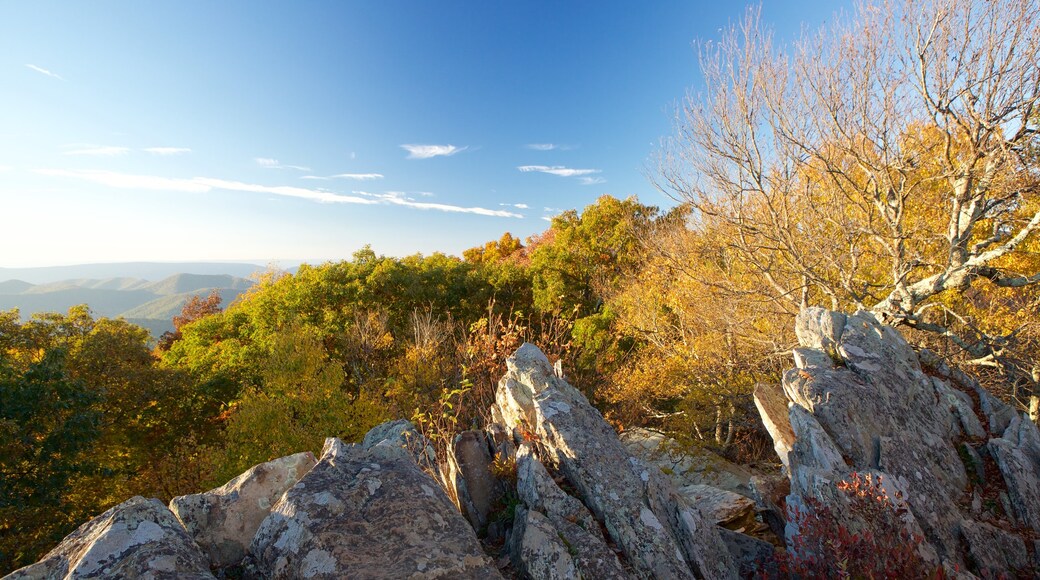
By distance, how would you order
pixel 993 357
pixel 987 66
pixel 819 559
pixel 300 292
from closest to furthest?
pixel 819 559 < pixel 987 66 < pixel 993 357 < pixel 300 292

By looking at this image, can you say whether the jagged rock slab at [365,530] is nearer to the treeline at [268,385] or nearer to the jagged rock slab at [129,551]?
the jagged rock slab at [129,551]

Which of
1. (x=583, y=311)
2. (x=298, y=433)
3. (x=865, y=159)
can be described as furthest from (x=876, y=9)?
(x=583, y=311)

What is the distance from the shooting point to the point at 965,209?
9.75 meters

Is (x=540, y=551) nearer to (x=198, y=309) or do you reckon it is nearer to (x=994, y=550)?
(x=994, y=550)

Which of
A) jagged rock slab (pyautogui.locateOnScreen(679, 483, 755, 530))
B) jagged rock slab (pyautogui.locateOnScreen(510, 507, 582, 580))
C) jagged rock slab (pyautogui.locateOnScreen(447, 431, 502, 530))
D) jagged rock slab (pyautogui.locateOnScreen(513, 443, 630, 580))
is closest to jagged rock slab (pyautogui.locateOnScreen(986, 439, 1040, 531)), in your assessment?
A: jagged rock slab (pyautogui.locateOnScreen(679, 483, 755, 530))

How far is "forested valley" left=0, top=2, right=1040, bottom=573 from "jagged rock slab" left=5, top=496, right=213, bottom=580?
11.7ft

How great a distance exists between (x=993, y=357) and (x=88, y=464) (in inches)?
871

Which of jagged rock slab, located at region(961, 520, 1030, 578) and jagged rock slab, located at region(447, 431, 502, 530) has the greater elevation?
jagged rock slab, located at region(447, 431, 502, 530)

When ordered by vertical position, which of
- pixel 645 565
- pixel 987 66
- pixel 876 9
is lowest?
pixel 645 565

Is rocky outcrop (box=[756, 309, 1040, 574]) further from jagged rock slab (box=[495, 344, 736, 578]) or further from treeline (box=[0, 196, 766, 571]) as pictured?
treeline (box=[0, 196, 766, 571])

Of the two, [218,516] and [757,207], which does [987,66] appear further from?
[218,516]

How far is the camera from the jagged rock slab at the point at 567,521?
4.57 metres

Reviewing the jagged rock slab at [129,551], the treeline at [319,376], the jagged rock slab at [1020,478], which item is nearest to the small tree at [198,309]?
the treeline at [319,376]

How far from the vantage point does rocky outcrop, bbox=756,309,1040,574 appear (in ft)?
18.7
